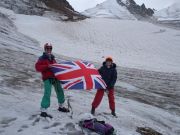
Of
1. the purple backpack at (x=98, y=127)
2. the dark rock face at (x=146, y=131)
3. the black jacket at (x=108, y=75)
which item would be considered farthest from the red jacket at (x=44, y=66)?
the dark rock face at (x=146, y=131)

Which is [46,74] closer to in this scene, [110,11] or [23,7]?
[23,7]

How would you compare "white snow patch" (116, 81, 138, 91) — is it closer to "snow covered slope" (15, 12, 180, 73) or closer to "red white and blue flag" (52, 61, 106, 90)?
"snow covered slope" (15, 12, 180, 73)

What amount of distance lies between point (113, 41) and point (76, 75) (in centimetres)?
2879

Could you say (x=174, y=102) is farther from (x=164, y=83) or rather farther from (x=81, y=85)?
(x=81, y=85)

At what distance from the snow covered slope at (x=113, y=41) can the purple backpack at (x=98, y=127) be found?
15.8 metres

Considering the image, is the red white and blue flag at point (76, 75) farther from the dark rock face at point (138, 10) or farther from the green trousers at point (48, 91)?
the dark rock face at point (138, 10)

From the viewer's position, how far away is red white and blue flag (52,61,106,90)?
8.82m

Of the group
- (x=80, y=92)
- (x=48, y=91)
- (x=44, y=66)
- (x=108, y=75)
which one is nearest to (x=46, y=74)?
(x=44, y=66)

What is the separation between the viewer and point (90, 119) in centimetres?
843

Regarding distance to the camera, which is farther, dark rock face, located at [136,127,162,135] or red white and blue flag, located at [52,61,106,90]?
dark rock face, located at [136,127,162,135]

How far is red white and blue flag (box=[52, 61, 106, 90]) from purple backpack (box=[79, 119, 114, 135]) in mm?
849

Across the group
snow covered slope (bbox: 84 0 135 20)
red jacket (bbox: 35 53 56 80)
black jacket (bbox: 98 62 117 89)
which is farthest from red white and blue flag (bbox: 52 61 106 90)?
snow covered slope (bbox: 84 0 135 20)

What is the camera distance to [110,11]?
473 ft

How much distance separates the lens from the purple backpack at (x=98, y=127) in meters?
8.12
